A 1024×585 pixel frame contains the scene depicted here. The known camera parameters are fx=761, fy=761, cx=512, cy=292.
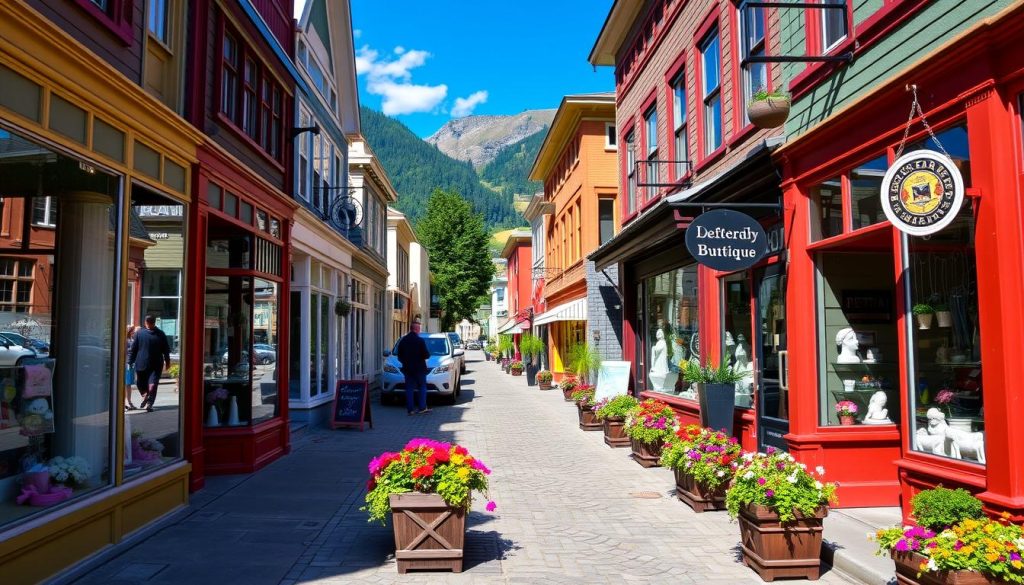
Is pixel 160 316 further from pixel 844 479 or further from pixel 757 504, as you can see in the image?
pixel 844 479

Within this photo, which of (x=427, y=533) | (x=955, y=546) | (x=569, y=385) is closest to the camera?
(x=955, y=546)

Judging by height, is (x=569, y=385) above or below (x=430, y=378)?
below

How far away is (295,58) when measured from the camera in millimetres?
12828

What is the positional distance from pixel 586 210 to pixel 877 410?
16.3 m

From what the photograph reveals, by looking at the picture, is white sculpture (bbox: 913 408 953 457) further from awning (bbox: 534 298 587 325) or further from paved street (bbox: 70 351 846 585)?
awning (bbox: 534 298 587 325)

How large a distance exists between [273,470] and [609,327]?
46.4 feet

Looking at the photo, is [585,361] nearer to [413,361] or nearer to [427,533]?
[413,361]

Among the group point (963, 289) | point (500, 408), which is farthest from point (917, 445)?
point (500, 408)

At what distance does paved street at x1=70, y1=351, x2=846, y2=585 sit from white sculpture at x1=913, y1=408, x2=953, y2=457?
4.79 feet

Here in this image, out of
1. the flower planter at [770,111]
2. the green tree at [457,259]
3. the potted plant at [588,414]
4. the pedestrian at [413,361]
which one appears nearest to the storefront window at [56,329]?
the flower planter at [770,111]

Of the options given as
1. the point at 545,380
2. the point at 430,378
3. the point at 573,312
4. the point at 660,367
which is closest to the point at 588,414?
the point at 660,367

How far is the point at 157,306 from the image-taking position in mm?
7973

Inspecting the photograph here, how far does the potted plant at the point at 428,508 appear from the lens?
18.6 feet

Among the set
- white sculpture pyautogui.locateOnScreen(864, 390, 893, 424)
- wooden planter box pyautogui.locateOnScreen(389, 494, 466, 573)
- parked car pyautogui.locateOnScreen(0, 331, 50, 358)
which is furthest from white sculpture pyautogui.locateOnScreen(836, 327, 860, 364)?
parked car pyautogui.locateOnScreen(0, 331, 50, 358)
